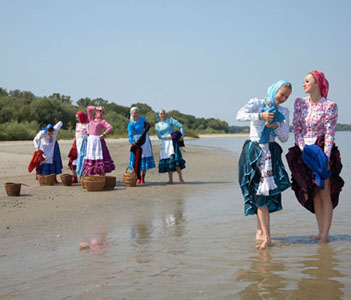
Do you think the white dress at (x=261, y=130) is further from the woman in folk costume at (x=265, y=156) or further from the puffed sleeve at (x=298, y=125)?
the puffed sleeve at (x=298, y=125)

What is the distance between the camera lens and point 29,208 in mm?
7688

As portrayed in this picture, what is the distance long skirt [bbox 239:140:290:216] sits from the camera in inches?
193

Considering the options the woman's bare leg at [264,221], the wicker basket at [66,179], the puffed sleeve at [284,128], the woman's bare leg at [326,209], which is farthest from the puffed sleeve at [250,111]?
the wicker basket at [66,179]

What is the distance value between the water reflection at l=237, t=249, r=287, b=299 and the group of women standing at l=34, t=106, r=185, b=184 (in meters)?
6.35

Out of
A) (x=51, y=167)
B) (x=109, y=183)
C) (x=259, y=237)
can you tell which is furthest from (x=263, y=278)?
(x=51, y=167)

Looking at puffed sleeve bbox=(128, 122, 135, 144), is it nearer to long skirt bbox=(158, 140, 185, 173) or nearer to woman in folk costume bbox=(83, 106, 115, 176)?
woman in folk costume bbox=(83, 106, 115, 176)

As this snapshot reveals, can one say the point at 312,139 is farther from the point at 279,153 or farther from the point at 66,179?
the point at 66,179

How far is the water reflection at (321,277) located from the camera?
3496 mm

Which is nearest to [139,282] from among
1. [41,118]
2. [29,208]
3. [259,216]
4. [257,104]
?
[259,216]

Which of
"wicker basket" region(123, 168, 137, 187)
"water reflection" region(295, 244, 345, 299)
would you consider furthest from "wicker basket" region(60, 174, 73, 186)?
"water reflection" region(295, 244, 345, 299)

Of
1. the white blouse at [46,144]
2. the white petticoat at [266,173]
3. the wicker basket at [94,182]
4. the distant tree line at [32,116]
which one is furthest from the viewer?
the distant tree line at [32,116]

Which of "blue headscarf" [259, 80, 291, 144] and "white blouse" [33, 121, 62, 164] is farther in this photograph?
"white blouse" [33, 121, 62, 164]

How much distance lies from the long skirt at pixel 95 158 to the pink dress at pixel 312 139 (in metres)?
5.92

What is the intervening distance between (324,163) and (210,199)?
3803mm
